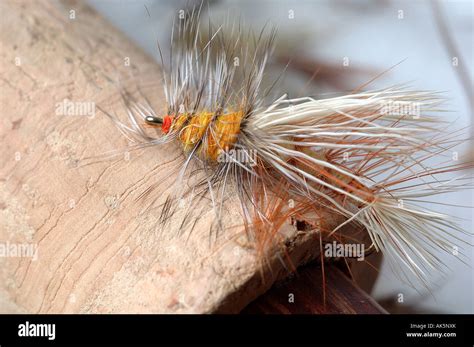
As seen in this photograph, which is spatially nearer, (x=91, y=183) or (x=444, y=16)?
(x=91, y=183)

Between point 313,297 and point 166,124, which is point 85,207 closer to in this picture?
point 166,124

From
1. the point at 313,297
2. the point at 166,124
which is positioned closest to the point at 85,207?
the point at 166,124

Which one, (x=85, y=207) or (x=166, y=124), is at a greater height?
(x=166, y=124)

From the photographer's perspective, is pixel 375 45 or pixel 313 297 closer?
pixel 313 297

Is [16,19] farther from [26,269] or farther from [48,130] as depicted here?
[26,269]

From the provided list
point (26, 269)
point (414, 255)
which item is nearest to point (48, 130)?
point (26, 269)

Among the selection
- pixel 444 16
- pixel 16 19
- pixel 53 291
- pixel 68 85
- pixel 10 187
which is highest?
pixel 444 16

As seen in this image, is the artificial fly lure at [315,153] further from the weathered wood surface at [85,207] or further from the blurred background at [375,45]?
the blurred background at [375,45]
